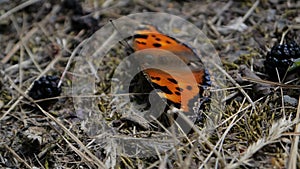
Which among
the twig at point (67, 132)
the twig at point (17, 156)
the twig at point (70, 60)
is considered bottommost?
the twig at point (17, 156)

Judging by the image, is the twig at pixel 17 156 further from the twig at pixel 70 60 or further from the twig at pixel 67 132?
the twig at pixel 70 60

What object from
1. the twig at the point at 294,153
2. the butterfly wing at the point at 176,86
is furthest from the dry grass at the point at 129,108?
the butterfly wing at the point at 176,86

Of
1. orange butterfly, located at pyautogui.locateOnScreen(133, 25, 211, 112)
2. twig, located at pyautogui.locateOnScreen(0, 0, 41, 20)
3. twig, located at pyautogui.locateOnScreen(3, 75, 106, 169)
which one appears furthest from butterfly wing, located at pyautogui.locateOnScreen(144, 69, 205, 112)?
twig, located at pyautogui.locateOnScreen(0, 0, 41, 20)

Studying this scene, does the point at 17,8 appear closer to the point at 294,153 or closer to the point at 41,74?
the point at 41,74

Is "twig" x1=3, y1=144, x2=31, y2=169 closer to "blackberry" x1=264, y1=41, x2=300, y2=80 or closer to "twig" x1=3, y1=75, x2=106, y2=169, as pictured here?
"twig" x1=3, y1=75, x2=106, y2=169

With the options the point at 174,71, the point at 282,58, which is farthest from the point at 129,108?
the point at 282,58
